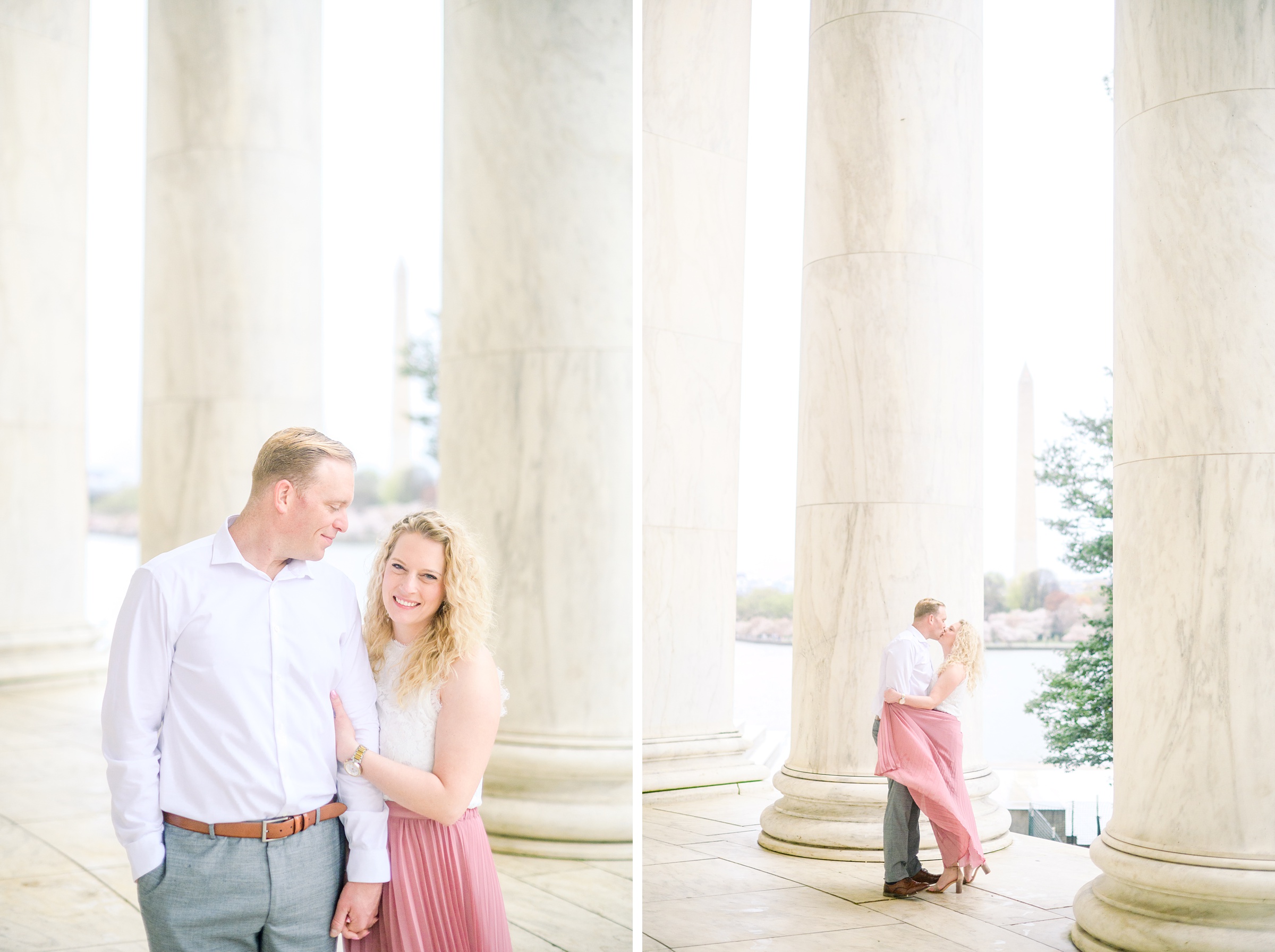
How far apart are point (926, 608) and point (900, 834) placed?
30.5 ft

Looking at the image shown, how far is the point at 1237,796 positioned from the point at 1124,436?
44.4ft

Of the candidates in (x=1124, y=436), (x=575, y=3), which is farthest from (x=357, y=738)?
(x=575, y=3)

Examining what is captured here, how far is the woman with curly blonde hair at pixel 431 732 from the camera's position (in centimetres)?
2808

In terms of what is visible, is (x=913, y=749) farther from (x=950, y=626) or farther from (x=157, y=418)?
(x=157, y=418)

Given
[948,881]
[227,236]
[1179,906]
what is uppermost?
[227,236]

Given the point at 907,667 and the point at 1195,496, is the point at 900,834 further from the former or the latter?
the point at 1195,496

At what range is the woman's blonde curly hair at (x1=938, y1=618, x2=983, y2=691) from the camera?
46750mm

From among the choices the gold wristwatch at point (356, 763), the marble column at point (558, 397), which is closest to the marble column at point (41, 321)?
the marble column at point (558, 397)

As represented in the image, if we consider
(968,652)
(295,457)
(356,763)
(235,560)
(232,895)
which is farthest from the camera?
(968,652)

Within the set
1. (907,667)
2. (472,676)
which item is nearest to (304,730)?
(472,676)

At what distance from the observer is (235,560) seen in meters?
27.2

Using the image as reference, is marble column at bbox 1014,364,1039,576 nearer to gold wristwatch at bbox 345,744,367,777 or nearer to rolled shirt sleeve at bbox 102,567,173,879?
gold wristwatch at bbox 345,744,367,777

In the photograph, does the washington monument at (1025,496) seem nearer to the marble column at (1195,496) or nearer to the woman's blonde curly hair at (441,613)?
the marble column at (1195,496)

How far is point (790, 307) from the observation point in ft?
202
